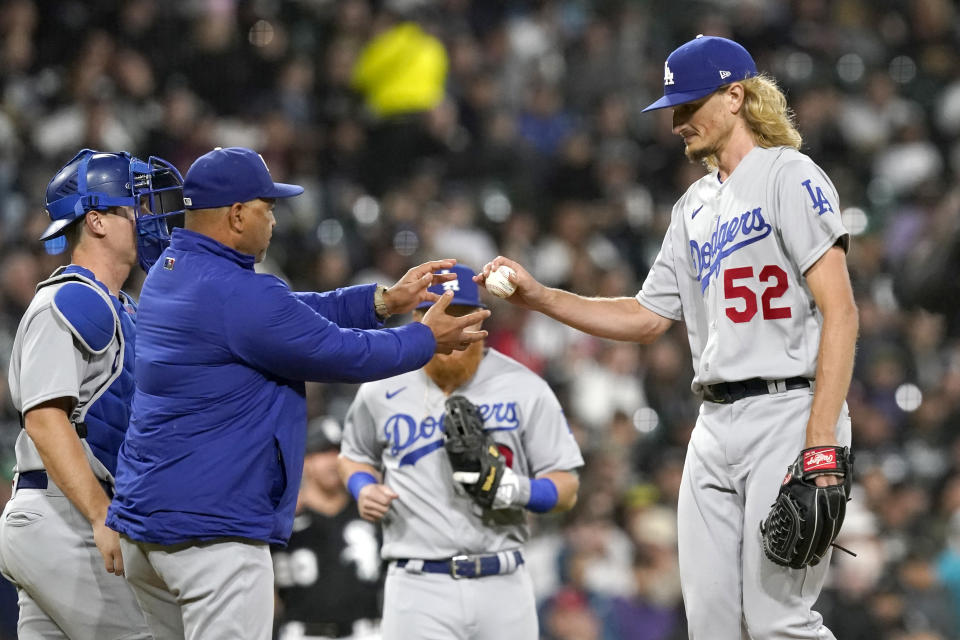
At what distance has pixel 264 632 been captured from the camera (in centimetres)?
381

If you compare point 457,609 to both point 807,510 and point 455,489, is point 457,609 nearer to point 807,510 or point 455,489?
point 455,489

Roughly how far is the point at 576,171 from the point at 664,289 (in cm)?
746

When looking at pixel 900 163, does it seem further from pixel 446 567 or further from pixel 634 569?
pixel 446 567

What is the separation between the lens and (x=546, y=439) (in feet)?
17.2

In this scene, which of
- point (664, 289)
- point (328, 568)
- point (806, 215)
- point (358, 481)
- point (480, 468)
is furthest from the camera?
point (328, 568)

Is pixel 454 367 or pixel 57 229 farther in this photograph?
pixel 454 367

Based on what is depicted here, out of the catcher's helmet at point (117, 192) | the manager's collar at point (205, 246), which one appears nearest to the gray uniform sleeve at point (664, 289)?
the manager's collar at point (205, 246)

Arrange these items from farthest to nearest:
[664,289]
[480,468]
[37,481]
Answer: [480,468] < [664,289] < [37,481]

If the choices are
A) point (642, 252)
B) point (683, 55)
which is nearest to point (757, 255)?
point (683, 55)

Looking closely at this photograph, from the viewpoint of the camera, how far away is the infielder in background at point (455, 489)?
497cm

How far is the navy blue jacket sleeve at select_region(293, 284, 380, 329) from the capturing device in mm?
4426

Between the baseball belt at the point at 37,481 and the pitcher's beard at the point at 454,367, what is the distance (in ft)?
4.94

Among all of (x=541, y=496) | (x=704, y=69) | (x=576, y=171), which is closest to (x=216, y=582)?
(x=541, y=496)

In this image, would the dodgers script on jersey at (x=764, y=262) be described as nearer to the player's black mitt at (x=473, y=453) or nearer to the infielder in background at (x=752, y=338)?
the infielder in background at (x=752, y=338)
